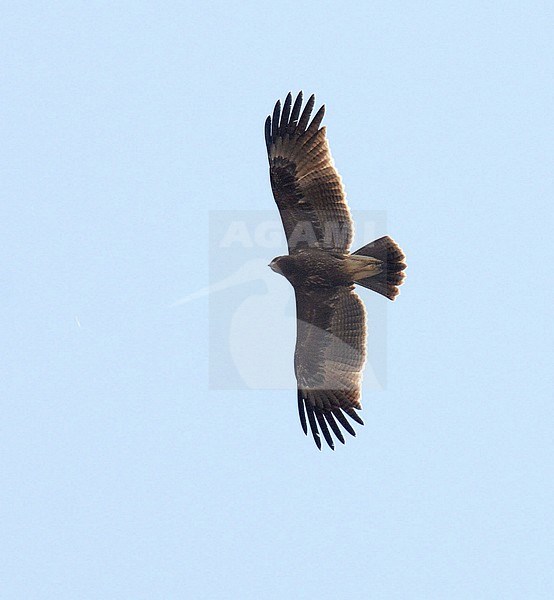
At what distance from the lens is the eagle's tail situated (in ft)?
54.4

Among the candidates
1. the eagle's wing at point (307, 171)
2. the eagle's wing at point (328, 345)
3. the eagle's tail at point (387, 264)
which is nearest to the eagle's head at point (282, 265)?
the eagle's wing at point (328, 345)

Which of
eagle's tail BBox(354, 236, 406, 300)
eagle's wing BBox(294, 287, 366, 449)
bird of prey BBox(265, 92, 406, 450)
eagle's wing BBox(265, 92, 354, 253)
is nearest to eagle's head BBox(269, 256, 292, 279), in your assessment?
bird of prey BBox(265, 92, 406, 450)

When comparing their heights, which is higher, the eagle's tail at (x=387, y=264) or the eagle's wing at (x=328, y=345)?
the eagle's tail at (x=387, y=264)

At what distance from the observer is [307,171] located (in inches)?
651

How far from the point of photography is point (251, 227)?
63.3 feet

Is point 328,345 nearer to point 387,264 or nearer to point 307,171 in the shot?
point 387,264

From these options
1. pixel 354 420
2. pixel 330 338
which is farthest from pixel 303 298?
pixel 354 420

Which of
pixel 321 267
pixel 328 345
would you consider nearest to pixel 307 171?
pixel 321 267

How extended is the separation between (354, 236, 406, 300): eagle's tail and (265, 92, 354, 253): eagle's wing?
32 cm

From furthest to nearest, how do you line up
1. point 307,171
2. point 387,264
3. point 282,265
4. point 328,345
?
point 328,345 < point 282,265 < point 387,264 < point 307,171

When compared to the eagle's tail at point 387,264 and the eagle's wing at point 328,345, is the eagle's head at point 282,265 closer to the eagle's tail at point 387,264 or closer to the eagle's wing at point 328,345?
the eagle's wing at point 328,345

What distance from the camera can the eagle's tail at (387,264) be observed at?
16.6m

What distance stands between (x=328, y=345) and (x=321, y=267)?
109 centimetres

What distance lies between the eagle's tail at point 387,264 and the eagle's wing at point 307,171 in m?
0.32
